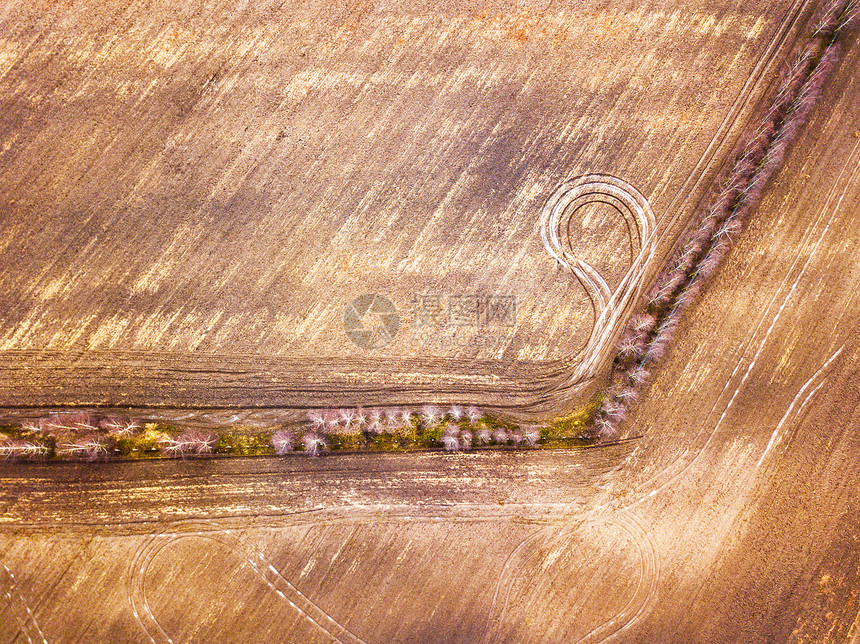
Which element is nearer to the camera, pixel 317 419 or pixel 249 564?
pixel 249 564

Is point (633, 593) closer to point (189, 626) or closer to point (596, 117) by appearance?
point (189, 626)

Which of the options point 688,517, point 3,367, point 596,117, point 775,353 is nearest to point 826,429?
point 775,353

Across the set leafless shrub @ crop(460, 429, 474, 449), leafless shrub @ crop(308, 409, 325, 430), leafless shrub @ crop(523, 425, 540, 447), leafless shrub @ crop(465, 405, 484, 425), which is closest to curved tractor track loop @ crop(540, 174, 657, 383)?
leafless shrub @ crop(523, 425, 540, 447)

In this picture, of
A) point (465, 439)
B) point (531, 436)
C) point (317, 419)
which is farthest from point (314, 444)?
point (531, 436)

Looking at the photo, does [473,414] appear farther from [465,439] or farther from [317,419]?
[317,419]

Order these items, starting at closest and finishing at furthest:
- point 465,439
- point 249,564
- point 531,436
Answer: point 249,564, point 465,439, point 531,436

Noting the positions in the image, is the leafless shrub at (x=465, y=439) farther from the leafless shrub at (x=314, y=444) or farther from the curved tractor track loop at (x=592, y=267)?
the leafless shrub at (x=314, y=444)
